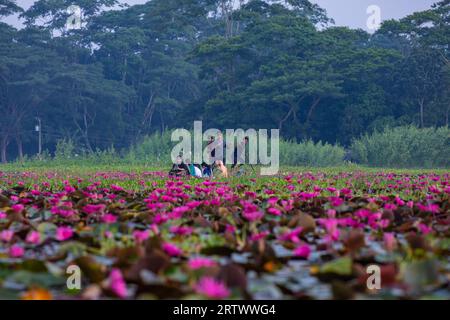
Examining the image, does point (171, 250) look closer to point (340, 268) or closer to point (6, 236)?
point (340, 268)

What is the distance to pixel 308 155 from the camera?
113 ft

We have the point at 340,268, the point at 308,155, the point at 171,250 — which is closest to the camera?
the point at 340,268

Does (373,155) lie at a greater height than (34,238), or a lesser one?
lesser

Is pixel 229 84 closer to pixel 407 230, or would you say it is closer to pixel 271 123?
pixel 271 123

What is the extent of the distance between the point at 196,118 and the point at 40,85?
10.9 meters

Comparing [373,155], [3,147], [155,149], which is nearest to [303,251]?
[373,155]

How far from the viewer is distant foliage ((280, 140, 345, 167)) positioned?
1334 inches

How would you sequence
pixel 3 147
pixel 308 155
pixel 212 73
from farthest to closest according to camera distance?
pixel 3 147
pixel 212 73
pixel 308 155

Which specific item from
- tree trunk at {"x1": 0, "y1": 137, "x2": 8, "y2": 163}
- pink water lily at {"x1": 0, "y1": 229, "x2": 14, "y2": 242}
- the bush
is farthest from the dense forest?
pink water lily at {"x1": 0, "y1": 229, "x2": 14, "y2": 242}

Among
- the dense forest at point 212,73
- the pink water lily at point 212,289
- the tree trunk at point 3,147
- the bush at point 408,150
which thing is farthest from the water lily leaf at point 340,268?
the tree trunk at point 3,147

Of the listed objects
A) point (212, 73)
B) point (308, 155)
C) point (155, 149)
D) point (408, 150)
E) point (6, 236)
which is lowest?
point (308, 155)

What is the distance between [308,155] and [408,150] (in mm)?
4023

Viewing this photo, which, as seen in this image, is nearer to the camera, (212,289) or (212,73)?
(212,289)

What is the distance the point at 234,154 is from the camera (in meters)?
22.5
